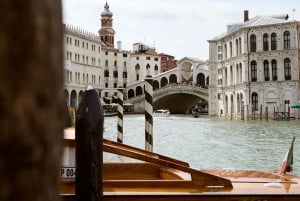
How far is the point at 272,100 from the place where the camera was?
3117 cm

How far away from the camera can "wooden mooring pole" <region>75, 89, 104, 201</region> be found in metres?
2.20

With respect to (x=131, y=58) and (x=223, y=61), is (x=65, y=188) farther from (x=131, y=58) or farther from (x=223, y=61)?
(x=131, y=58)

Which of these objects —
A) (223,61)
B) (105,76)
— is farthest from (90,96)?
(105,76)

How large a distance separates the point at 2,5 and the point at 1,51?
5 cm

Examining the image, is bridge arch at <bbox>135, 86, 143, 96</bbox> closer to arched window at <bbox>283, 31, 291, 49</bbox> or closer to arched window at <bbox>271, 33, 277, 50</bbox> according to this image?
arched window at <bbox>271, 33, 277, 50</bbox>

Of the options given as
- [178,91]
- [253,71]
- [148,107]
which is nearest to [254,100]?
[253,71]

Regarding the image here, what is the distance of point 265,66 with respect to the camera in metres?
31.8

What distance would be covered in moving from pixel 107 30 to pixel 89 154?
192ft

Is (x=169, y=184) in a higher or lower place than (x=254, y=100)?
lower

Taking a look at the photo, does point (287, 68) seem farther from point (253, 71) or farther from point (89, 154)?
point (89, 154)

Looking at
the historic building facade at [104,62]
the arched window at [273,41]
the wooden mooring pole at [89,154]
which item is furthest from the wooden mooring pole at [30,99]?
the historic building facade at [104,62]

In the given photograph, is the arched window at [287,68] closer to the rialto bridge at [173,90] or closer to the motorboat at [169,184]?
the rialto bridge at [173,90]

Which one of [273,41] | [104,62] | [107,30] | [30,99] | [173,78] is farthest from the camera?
[107,30]

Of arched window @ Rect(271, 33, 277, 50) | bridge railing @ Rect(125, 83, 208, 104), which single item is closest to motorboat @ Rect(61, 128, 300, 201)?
arched window @ Rect(271, 33, 277, 50)
